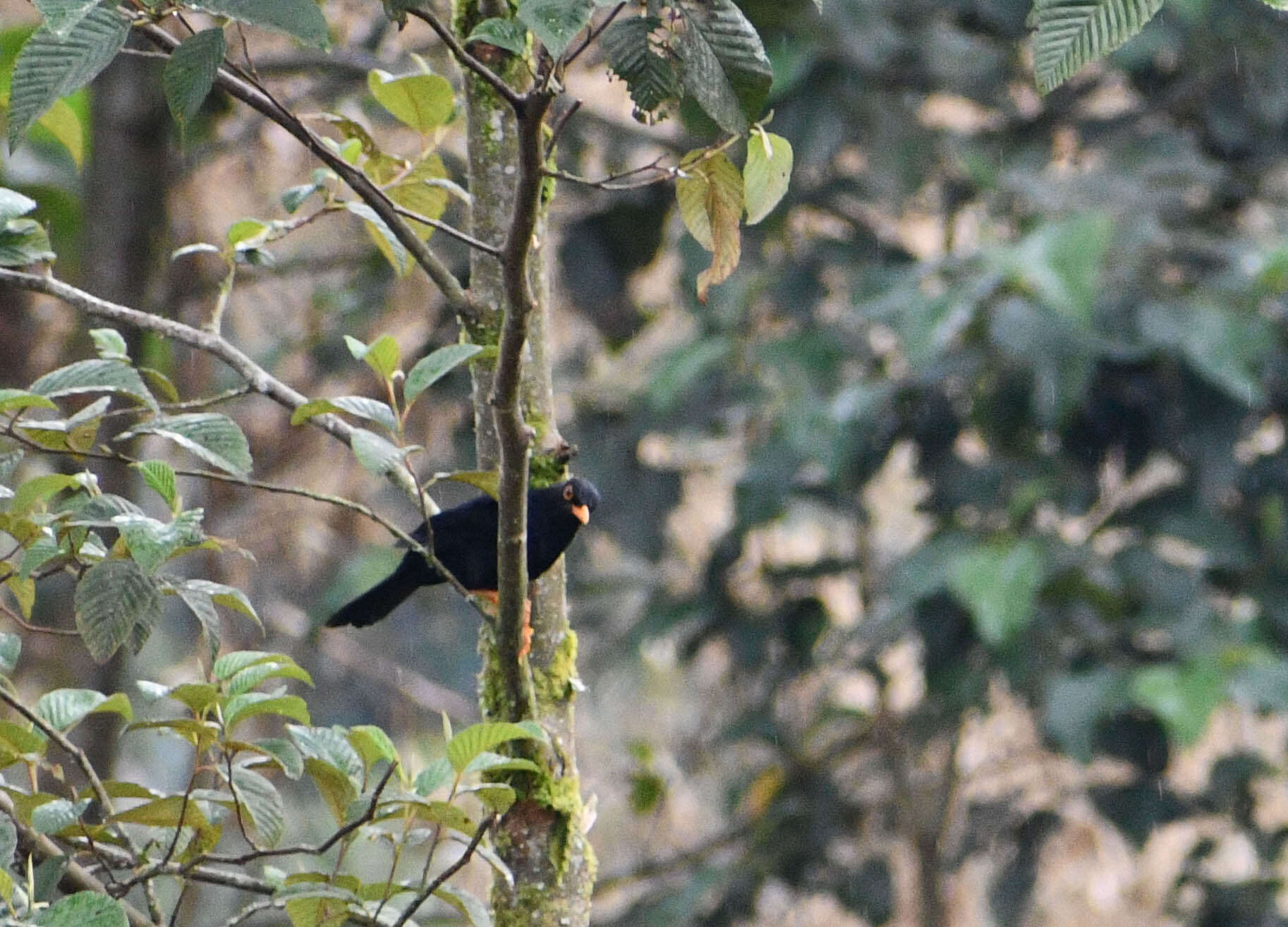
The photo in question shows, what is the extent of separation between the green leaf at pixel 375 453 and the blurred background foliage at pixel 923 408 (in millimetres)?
2051

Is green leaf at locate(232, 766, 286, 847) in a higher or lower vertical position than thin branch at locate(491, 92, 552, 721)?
lower

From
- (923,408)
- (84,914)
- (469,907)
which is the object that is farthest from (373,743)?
(923,408)

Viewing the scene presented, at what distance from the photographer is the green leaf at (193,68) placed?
1.27m

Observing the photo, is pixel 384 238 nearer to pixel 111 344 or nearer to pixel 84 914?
pixel 111 344

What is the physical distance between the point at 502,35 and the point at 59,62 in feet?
1.22

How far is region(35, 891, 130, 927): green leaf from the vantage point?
1220 mm

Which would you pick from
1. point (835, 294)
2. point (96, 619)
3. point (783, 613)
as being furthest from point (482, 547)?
point (835, 294)

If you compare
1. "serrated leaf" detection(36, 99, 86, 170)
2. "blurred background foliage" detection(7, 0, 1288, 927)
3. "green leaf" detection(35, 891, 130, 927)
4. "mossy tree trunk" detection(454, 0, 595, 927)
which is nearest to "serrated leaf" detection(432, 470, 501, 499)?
"mossy tree trunk" detection(454, 0, 595, 927)

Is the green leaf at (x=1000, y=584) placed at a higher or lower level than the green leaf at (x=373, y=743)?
higher

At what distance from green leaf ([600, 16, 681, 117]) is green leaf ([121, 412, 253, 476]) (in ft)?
1.73

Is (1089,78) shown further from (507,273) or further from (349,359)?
(507,273)

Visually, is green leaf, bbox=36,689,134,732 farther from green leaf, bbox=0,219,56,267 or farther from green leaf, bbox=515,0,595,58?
green leaf, bbox=515,0,595,58

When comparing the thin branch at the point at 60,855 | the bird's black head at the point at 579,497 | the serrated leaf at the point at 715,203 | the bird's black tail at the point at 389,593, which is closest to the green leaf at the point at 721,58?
the serrated leaf at the point at 715,203

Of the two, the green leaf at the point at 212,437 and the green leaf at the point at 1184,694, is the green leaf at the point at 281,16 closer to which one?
the green leaf at the point at 212,437
